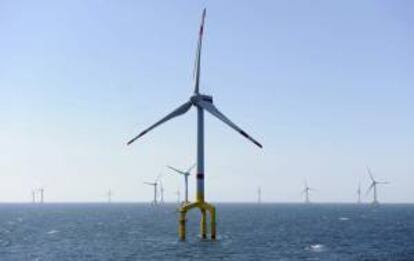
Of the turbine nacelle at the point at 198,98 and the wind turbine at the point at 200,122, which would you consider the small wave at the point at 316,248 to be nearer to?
the wind turbine at the point at 200,122

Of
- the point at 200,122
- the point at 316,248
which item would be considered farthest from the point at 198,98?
the point at 316,248

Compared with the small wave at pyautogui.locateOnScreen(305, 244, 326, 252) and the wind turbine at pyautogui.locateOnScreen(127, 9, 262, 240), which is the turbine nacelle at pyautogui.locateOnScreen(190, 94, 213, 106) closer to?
the wind turbine at pyautogui.locateOnScreen(127, 9, 262, 240)

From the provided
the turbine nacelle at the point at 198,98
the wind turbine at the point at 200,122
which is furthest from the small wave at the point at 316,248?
the turbine nacelle at the point at 198,98

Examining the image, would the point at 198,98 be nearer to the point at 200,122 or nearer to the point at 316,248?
the point at 200,122

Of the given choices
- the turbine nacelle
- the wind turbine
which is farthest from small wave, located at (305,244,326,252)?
the turbine nacelle

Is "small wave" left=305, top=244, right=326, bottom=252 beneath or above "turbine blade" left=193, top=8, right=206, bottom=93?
beneath

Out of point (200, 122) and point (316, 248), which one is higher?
point (200, 122)

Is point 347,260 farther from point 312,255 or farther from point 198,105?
point 198,105

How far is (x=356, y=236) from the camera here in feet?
422

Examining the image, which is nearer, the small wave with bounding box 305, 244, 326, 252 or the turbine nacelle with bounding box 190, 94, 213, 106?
the small wave with bounding box 305, 244, 326, 252

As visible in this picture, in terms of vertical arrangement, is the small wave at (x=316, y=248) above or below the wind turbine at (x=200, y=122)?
below

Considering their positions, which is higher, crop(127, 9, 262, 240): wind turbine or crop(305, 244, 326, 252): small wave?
crop(127, 9, 262, 240): wind turbine

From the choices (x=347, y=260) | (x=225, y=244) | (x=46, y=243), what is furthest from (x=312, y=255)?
(x=46, y=243)

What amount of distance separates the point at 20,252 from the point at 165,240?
Answer: 28.3m
